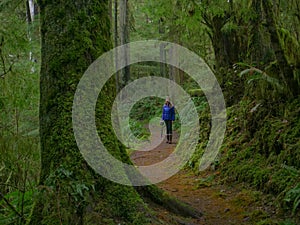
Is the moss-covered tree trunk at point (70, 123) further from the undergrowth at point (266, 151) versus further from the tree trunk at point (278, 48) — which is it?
the tree trunk at point (278, 48)

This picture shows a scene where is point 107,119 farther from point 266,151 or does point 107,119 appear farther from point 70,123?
point 266,151

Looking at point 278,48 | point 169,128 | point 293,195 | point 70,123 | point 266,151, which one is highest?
point 278,48

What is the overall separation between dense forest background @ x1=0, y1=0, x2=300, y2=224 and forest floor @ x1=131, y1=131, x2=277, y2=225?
177mm

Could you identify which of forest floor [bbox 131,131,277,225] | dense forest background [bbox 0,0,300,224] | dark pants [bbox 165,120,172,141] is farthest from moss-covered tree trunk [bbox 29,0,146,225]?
dark pants [bbox 165,120,172,141]

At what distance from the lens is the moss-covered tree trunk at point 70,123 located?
3.20 m

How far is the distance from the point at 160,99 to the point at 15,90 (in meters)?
19.8

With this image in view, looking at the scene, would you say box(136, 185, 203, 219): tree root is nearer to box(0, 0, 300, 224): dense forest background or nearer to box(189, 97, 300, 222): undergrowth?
box(0, 0, 300, 224): dense forest background

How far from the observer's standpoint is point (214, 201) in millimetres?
6320

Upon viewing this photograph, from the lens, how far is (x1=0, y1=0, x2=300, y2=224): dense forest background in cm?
355

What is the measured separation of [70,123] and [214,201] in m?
3.65

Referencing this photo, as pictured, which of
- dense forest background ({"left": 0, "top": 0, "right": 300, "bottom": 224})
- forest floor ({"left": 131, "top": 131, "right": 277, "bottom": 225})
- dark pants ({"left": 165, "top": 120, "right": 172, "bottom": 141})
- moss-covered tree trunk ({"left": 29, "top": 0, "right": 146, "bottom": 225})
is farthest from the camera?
dark pants ({"left": 165, "top": 120, "right": 172, "bottom": 141})

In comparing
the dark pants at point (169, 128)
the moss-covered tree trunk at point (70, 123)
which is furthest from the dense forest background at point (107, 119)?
the dark pants at point (169, 128)

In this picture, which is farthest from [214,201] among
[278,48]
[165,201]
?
[278,48]

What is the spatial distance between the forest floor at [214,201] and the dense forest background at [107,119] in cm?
18
